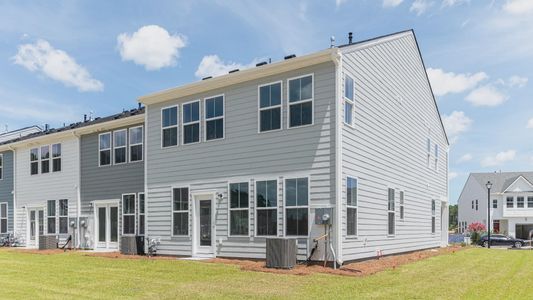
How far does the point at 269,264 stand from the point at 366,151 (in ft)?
15.2

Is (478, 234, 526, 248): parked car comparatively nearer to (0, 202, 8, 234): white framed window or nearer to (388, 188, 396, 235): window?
(388, 188, 396, 235): window

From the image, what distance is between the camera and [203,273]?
11.7 m

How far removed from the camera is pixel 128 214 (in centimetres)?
1900

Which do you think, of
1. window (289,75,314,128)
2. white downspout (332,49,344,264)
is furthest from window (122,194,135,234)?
white downspout (332,49,344,264)

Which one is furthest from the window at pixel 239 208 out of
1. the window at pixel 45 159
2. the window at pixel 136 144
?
the window at pixel 45 159

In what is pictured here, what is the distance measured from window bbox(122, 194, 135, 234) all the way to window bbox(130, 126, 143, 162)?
60.9 inches

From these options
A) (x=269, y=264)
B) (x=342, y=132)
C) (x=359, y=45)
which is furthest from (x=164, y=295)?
(x=359, y=45)

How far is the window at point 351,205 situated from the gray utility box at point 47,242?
14.1 m

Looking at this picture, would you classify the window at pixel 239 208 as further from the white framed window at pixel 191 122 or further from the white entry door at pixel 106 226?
the white entry door at pixel 106 226

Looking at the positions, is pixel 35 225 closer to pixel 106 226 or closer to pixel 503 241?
pixel 106 226

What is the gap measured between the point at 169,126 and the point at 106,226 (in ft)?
19.8

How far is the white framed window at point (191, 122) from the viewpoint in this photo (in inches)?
624

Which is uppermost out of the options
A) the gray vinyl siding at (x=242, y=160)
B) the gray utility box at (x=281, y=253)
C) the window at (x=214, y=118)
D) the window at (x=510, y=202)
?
the window at (x=214, y=118)

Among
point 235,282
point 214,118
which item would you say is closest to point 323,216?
point 235,282
